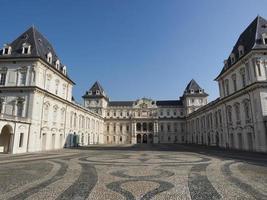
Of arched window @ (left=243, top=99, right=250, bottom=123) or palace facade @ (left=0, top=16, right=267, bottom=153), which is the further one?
arched window @ (left=243, top=99, right=250, bottom=123)

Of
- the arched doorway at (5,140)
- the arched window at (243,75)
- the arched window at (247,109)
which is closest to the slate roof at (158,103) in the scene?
the arched window at (243,75)

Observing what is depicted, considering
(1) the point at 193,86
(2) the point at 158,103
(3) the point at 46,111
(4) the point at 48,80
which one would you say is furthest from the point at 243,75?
(2) the point at 158,103

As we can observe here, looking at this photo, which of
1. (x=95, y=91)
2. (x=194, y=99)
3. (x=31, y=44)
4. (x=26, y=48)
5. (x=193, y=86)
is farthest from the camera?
(x=95, y=91)

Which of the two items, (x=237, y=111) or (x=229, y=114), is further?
(x=229, y=114)

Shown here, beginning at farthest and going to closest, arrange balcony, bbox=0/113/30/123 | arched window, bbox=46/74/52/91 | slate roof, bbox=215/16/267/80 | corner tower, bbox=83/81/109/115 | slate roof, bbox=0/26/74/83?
corner tower, bbox=83/81/109/115, arched window, bbox=46/74/52/91, slate roof, bbox=0/26/74/83, slate roof, bbox=215/16/267/80, balcony, bbox=0/113/30/123

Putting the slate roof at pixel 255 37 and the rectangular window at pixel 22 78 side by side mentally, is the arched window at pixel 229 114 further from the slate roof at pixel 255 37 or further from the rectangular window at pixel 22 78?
the rectangular window at pixel 22 78

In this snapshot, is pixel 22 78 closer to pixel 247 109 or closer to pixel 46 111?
pixel 46 111

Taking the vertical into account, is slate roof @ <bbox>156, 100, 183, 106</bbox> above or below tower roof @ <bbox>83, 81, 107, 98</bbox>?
below

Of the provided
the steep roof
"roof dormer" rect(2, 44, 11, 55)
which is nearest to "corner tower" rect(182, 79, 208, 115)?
the steep roof

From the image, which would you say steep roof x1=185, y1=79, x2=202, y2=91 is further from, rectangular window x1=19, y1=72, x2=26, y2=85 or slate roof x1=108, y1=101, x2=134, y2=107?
rectangular window x1=19, y1=72, x2=26, y2=85

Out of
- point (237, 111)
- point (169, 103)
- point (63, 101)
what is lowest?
point (237, 111)

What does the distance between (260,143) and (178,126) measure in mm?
53258

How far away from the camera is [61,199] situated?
6.58 m

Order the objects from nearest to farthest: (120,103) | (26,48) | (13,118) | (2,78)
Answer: (13,118), (2,78), (26,48), (120,103)
